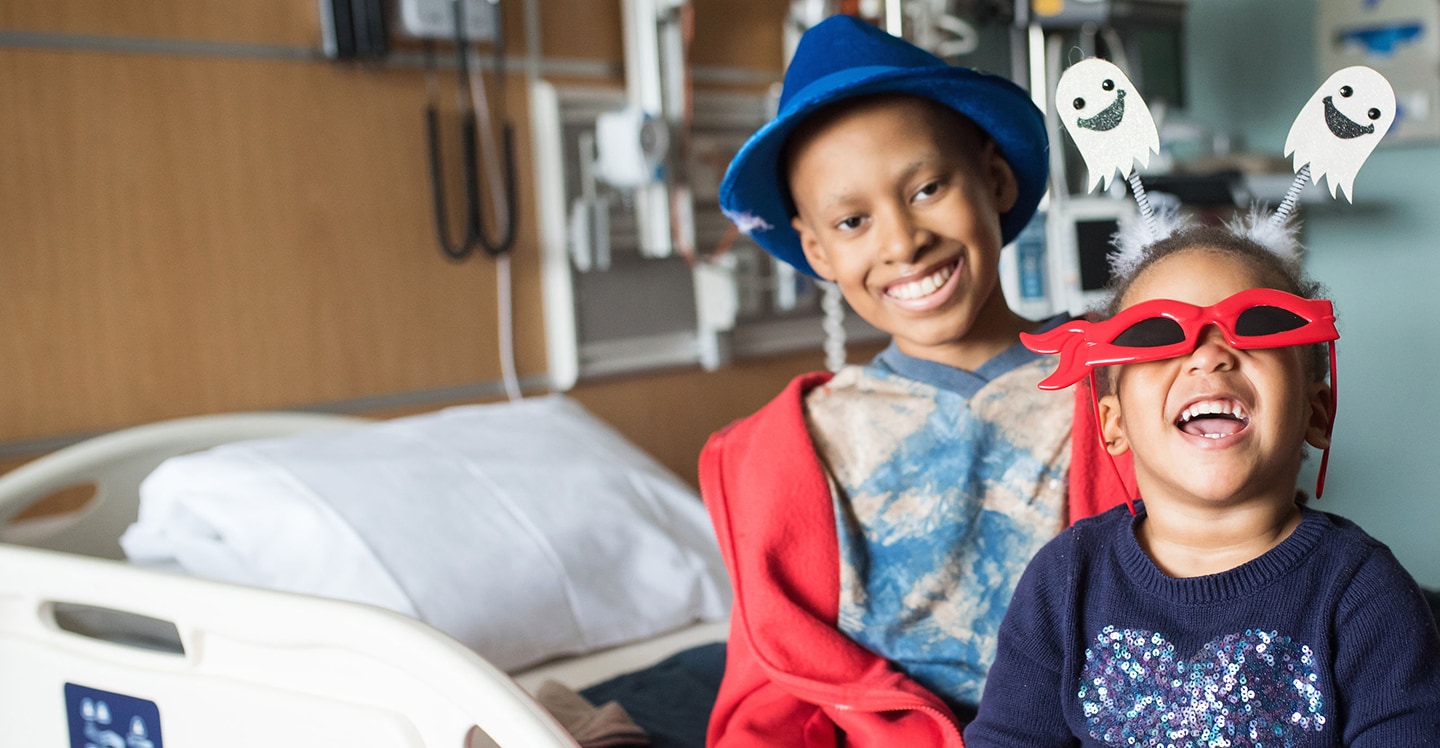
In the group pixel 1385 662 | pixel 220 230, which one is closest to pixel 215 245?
pixel 220 230

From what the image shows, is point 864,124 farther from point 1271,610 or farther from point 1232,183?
point 1232,183

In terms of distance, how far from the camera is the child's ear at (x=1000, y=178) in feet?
3.71

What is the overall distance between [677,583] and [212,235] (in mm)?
903

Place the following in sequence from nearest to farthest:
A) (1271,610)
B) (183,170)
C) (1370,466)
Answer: (1271,610)
(183,170)
(1370,466)

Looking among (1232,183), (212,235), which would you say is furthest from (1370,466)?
(212,235)

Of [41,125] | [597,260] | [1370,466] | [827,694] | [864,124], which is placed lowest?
[1370,466]

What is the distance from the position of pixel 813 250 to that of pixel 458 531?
2.23ft

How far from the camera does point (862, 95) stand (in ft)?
3.52

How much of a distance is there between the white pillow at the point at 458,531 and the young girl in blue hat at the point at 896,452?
20.7 inches

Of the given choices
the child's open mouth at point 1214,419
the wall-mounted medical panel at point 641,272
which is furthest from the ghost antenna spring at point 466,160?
the child's open mouth at point 1214,419

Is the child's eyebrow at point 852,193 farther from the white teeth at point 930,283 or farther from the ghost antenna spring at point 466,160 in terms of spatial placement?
the ghost antenna spring at point 466,160

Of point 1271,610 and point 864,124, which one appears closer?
point 1271,610

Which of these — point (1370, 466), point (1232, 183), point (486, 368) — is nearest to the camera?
point (486, 368)

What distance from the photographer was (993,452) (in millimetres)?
1050
